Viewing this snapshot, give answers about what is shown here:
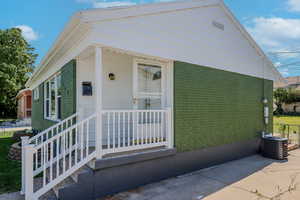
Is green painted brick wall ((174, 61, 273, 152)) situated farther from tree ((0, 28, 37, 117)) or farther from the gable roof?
tree ((0, 28, 37, 117))

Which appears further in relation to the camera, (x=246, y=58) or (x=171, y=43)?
(x=246, y=58)

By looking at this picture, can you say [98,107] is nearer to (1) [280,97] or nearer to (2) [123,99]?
(2) [123,99]

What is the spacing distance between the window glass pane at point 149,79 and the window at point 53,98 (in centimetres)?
283

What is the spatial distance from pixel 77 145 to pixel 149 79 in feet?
8.25

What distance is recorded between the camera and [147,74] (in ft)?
17.8

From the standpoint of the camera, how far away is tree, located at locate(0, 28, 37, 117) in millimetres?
21984

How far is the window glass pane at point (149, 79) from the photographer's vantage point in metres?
5.33

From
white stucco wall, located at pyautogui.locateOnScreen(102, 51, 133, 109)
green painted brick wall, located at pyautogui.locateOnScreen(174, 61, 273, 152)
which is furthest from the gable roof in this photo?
green painted brick wall, located at pyautogui.locateOnScreen(174, 61, 273, 152)

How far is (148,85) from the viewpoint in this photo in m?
5.42

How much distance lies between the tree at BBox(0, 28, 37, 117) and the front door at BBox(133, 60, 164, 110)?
891 inches

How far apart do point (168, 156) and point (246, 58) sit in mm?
Answer: 5080

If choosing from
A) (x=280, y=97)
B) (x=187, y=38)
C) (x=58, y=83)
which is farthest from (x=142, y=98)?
(x=280, y=97)

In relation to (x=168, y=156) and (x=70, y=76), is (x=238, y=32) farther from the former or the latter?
(x=70, y=76)

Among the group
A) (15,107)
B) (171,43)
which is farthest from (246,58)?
(15,107)
